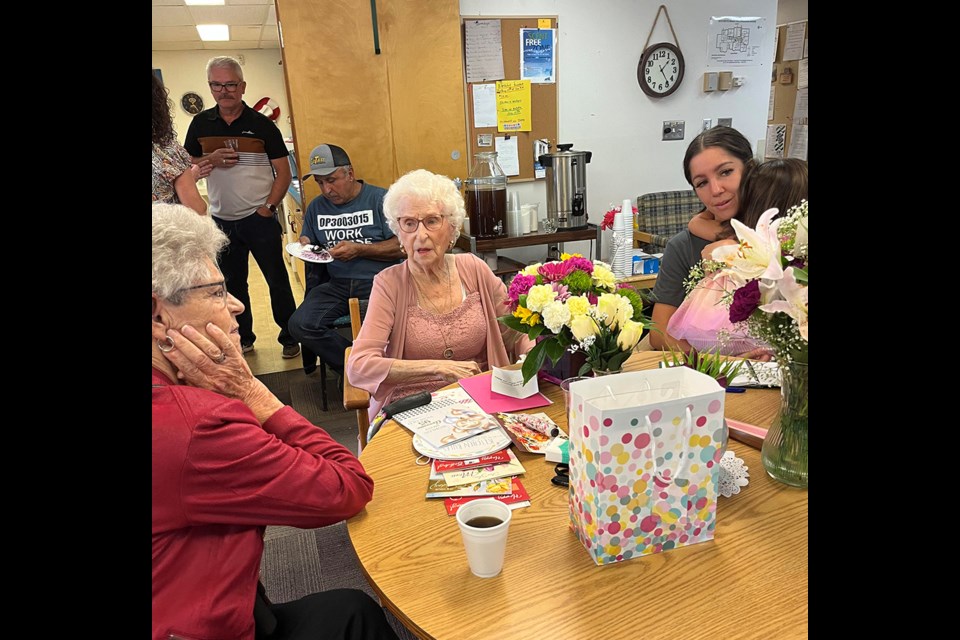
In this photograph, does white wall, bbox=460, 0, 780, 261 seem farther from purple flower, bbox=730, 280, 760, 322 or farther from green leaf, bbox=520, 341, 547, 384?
purple flower, bbox=730, 280, 760, 322

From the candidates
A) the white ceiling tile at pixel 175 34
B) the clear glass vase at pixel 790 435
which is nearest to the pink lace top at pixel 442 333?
the clear glass vase at pixel 790 435

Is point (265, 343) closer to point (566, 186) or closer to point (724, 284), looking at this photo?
point (566, 186)

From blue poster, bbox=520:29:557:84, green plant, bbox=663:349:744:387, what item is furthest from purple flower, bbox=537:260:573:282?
blue poster, bbox=520:29:557:84

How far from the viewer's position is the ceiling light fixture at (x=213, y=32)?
778 centimetres

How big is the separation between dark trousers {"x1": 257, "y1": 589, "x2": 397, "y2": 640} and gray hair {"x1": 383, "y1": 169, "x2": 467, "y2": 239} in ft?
4.23

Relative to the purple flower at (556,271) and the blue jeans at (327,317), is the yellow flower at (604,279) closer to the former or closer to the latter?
the purple flower at (556,271)

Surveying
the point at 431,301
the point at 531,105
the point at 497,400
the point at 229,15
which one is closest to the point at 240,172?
the point at 531,105

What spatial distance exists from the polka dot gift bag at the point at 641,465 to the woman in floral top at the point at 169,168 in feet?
8.60

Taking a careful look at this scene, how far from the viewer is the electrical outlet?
15.3 feet

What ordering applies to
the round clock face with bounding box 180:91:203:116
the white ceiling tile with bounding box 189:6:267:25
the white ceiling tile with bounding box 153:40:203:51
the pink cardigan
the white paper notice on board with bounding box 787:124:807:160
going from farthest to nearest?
1. the round clock face with bounding box 180:91:203:116
2. the white ceiling tile with bounding box 153:40:203:51
3. the white ceiling tile with bounding box 189:6:267:25
4. the white paper notice on board with bounding box 787:124:807:160
5. the pink cardigan

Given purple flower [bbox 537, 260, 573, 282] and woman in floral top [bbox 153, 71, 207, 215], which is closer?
purple flower [bbox 537, 260, 573, 282]

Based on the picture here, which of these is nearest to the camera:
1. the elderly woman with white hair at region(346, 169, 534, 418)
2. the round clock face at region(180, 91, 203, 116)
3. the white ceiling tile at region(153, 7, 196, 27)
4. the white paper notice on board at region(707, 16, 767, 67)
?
the elderly woman with white hair at region(346, 169, 534, 418)

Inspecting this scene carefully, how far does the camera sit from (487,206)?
3680 mm
